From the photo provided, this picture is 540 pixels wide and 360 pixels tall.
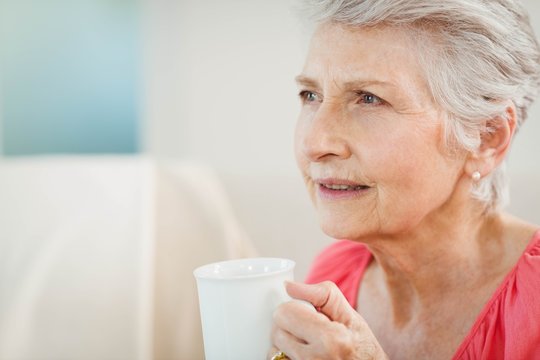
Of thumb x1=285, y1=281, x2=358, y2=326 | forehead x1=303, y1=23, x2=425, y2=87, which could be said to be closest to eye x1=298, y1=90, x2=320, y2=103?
forehead x1=303, y1=23, x2=425, y2=87

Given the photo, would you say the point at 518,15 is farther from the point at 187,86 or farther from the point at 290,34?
the point at 187,86

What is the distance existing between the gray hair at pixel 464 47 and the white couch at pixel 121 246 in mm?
735

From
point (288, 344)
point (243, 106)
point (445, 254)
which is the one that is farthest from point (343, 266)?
point (243, 106)

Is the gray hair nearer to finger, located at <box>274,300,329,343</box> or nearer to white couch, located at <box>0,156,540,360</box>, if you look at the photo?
finger, located at <box>274,300,329,343</box>

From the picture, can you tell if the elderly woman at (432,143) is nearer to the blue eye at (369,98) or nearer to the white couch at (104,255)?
the blue eye at (369,98)

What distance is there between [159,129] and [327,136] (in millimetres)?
2221

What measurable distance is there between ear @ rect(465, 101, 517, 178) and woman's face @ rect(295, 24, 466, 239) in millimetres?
43

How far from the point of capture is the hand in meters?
0.80

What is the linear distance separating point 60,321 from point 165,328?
1.08ft

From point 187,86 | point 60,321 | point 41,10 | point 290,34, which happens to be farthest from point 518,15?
point 41,10

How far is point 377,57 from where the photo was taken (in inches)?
39.4

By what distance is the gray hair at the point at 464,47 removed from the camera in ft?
3.24

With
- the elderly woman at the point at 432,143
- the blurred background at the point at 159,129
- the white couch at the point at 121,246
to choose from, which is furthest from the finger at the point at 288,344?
the white couch at the point at 121,246

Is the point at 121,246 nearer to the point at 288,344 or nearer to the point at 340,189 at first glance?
the point at 340,189
